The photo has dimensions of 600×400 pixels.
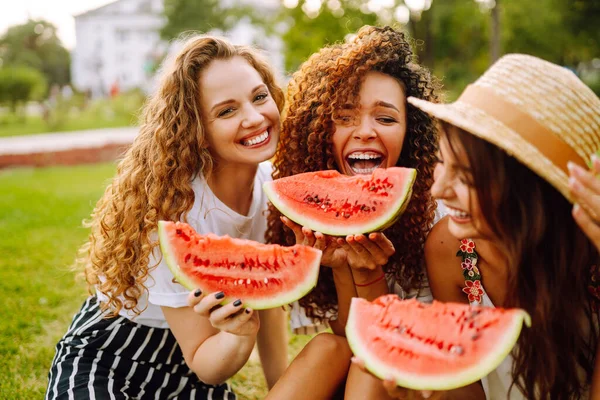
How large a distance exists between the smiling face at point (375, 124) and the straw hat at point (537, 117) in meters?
0.93

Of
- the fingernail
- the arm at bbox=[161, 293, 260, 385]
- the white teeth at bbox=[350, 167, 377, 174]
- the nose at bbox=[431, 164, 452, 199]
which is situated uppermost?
the fingernail

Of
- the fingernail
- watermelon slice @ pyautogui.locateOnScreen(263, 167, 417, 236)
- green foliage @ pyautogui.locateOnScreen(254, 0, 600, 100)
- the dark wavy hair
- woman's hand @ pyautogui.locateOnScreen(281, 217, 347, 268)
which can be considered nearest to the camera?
the fingernail

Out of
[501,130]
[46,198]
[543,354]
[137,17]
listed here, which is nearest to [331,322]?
[543,354]

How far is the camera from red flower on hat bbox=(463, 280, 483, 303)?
7.86 ft

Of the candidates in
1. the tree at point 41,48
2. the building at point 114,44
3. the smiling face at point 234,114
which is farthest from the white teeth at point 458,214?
the building at point 114,44

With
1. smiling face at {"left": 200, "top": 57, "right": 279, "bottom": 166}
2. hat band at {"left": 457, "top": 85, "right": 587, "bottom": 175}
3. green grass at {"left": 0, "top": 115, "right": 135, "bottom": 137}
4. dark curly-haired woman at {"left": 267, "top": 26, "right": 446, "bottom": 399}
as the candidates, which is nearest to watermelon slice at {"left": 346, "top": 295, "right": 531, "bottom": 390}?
hat band at {"left": 457, "top": 85, "right": 587, "bottom": 175}

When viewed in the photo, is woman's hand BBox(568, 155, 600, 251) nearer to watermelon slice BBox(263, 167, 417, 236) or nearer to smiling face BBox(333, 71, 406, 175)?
watermelon slice BBox(263, 167, 417, 236)

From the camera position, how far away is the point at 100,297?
3.03m

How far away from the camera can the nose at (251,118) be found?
278 centimetres

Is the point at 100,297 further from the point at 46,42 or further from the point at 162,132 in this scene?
the point at 46,42

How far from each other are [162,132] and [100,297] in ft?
3.49

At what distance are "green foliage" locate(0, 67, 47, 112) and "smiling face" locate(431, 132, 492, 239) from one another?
28.6 meters

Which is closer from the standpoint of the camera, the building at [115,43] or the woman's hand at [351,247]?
the woman's hand at [351,247]

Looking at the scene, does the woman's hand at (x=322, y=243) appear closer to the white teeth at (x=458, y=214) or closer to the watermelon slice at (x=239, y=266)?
the watermelon slice at (x=239, y=266)
